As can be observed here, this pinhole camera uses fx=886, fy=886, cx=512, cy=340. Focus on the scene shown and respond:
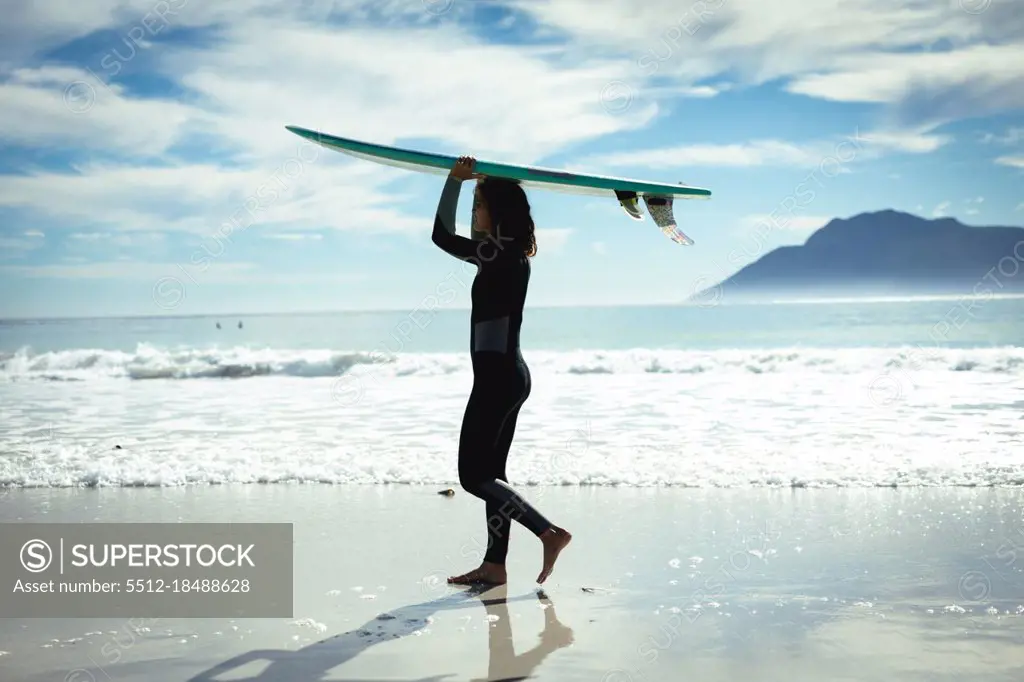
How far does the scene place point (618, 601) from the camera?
4195 mm

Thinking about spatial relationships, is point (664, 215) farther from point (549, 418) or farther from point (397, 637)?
point (549, 418)

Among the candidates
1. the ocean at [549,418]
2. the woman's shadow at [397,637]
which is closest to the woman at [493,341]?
the woman's shadow at [397,637]

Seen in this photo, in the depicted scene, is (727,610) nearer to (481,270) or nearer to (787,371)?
(481,270)

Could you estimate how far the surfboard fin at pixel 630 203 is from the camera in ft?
15.6

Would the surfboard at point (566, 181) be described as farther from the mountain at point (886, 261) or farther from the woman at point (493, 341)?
the mountain at point (886, 261)

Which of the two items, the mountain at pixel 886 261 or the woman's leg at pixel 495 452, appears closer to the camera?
the woman's leg at pixel 495 452

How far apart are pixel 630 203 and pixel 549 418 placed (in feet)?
21.2

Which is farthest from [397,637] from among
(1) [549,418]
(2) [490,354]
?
(1) [549,418]

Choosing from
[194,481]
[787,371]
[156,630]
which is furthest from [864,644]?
[787,371]

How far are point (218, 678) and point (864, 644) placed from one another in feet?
8.25

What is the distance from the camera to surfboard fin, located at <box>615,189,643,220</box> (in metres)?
4.76

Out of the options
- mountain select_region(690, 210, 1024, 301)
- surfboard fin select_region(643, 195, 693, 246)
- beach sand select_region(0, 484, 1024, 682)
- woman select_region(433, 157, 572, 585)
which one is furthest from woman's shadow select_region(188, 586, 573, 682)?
mountain select_region(690, 210, 1024, 301)

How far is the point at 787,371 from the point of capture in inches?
710

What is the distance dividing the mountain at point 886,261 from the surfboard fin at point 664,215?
64451mm
